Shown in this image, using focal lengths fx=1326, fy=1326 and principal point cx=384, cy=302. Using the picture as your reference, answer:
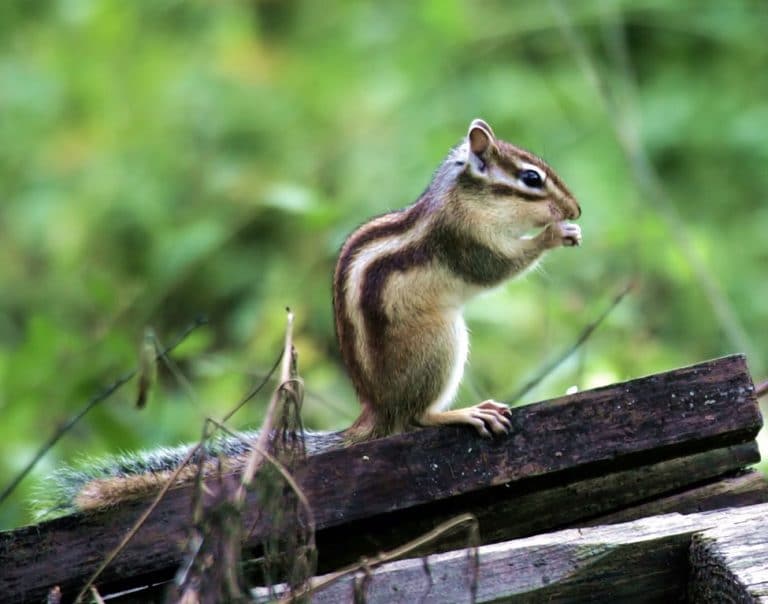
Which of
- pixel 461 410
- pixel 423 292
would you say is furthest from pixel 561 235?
pixel 461 410

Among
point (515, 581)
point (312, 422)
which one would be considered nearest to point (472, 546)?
point (515, 581)

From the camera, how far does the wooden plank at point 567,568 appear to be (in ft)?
6.82

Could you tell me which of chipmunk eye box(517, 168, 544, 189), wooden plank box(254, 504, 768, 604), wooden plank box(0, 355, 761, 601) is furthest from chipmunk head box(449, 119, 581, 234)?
wooden plank box(254, 504, 768, 604)

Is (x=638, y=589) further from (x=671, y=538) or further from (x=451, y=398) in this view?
(x=451, y=398)

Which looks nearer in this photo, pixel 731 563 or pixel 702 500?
pixel 731 563

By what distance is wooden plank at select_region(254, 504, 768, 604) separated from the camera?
6.82ft

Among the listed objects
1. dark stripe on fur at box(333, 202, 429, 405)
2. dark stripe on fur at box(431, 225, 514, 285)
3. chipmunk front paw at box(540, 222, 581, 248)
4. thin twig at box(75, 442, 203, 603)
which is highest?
chipmunk front paw at box(540, 222, 581, 248)

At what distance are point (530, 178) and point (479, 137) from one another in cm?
16

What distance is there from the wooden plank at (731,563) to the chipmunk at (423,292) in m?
0.40

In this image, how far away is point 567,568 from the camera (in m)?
2.10

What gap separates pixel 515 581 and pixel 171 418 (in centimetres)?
271

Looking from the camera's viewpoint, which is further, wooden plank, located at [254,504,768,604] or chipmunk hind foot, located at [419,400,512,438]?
chipmunk hind foot, located at [419,400,512,438]

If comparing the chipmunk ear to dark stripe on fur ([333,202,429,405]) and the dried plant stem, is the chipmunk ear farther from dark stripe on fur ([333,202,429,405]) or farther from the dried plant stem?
the dried plant stem

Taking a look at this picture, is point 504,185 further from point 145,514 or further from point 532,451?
point 145,514
